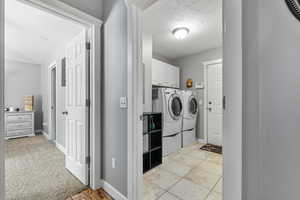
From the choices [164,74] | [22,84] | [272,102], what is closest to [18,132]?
[22,84]

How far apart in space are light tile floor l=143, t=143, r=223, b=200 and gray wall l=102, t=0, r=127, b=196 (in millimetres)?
503

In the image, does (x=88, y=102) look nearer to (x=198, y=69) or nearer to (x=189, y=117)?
(x=189, y=117)

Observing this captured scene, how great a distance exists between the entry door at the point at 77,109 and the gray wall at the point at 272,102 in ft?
5.60

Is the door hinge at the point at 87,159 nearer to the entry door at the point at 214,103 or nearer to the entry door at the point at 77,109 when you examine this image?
the entry door at the point at 77,109

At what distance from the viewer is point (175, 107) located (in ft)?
9.70

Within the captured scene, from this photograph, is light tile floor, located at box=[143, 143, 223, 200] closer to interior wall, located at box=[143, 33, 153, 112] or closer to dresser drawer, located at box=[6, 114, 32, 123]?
A: interior wall, located at box=[143, 33, 153, 112]

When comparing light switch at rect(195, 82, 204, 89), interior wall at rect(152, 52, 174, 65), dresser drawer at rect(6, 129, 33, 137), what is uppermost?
interior wall at rect(152, 52, 174, 65)

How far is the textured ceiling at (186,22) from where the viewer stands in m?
1.91

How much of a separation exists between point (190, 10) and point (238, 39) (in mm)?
1633

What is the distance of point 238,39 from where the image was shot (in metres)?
0.73

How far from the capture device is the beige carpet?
1.56 m

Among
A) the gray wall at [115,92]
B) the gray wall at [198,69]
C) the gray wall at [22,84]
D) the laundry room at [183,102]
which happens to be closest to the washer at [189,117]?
the laundry room at [183,102]

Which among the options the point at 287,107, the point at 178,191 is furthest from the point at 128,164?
the point at 287,107

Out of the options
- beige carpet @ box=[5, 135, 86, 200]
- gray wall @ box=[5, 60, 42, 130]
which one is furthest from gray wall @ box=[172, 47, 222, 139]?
gray wall @ box=[5, 60, 42, 130]
